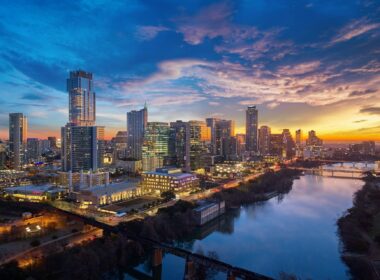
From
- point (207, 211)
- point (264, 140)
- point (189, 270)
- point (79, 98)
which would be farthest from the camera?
point (264, 140)

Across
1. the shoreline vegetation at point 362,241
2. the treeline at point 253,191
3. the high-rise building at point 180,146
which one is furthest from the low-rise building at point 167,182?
the high-rise building at point 180,146

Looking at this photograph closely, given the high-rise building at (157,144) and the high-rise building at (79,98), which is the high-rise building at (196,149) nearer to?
the high-rise building at (157,144)

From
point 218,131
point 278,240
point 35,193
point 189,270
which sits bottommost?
point 278,240

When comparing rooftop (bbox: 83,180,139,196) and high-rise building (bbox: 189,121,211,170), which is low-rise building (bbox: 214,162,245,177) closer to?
A: high-rise building (bbox: 189,121,211,170)

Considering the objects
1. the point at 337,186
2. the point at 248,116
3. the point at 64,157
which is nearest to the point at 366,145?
the point at 248,116

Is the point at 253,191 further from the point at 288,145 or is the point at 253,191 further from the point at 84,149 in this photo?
the point at 288,145

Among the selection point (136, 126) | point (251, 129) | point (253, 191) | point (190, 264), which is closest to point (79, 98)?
point (136, 126)
